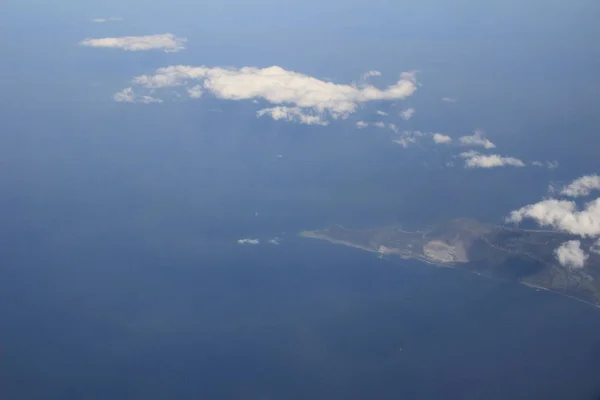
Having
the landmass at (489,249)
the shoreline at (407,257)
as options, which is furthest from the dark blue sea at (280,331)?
the landmass at (489,249)

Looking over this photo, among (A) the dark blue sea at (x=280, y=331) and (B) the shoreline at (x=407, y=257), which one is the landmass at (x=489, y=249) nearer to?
(B) the shoreline at (x=407, y=257)

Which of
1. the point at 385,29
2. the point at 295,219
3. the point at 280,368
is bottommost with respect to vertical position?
the point at 280,368

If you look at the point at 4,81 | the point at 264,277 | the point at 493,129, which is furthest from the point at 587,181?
the point at 4,81

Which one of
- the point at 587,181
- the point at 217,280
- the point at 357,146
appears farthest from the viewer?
the point at 357,146

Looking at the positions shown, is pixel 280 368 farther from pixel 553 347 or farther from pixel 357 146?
pixel 357 146

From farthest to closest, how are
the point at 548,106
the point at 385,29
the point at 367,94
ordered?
the point at 385,29
the point at 367,94
the point at 548,106

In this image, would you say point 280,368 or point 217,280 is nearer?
point 280,368

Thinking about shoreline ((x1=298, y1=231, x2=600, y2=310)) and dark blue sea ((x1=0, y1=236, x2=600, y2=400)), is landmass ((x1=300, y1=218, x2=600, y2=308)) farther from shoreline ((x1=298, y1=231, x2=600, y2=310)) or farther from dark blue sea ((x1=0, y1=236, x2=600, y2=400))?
dark blue sea ((x1=0, y1=236, x2=600, y2=400))
